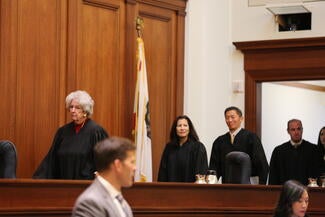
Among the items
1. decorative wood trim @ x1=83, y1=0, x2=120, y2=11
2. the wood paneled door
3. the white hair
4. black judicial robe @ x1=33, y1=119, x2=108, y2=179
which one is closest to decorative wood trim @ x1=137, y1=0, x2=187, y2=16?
the wood paneled door

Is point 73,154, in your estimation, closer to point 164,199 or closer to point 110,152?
point 164,199

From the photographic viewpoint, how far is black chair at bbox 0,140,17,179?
6.32m

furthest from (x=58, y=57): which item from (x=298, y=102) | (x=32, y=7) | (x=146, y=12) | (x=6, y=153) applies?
(x=298, y=102)

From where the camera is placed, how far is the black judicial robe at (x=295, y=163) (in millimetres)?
9273

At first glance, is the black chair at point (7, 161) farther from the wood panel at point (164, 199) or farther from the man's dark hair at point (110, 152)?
the man's dark hair at point (110, 152)

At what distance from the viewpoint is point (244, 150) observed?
8.48 meters

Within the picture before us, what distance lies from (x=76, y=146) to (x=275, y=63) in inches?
157

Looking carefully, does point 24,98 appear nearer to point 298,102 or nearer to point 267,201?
point 267,201

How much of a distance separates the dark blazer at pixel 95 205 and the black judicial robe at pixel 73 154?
11.9 feet

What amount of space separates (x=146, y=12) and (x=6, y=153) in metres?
3.89

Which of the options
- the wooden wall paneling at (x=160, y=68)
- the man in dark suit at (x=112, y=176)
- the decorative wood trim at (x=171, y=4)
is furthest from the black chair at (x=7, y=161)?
the decorative wood trim at (x=171, y=4)

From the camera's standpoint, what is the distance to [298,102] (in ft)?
46.8

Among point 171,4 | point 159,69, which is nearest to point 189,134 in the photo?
point 159,69

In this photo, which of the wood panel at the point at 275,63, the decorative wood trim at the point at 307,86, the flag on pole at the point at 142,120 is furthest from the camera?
the decorative wood trim at the point at 307,86
